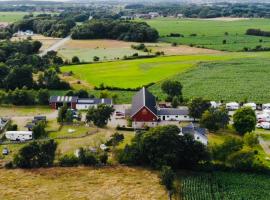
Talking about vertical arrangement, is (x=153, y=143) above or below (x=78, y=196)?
above

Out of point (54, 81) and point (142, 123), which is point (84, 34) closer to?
point (54, 81)

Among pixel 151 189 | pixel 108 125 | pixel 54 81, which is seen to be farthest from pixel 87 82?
pixel 151 189

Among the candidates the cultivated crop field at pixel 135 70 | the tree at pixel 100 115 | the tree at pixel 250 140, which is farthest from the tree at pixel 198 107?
the cultivated crop field at pixel 135 70

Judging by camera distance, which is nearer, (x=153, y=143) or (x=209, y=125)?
(x=153, y=143)

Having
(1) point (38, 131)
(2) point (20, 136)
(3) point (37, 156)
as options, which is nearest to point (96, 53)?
(1) point (38, 131)

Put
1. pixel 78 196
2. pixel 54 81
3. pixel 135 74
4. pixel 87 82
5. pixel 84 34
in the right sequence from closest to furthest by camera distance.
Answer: pixel 78 196, pixel 54 81, pixel 87 82, pixel 135 74, pixel 84 34

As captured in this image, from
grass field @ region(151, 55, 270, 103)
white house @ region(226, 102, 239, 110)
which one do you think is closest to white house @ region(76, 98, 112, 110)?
grass field @ region(151, 55, 270, 103)

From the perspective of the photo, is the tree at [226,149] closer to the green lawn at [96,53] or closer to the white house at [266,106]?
the white house at [266,106]

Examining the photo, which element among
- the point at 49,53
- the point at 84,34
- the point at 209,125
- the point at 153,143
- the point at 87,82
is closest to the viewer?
the point at 153,143
